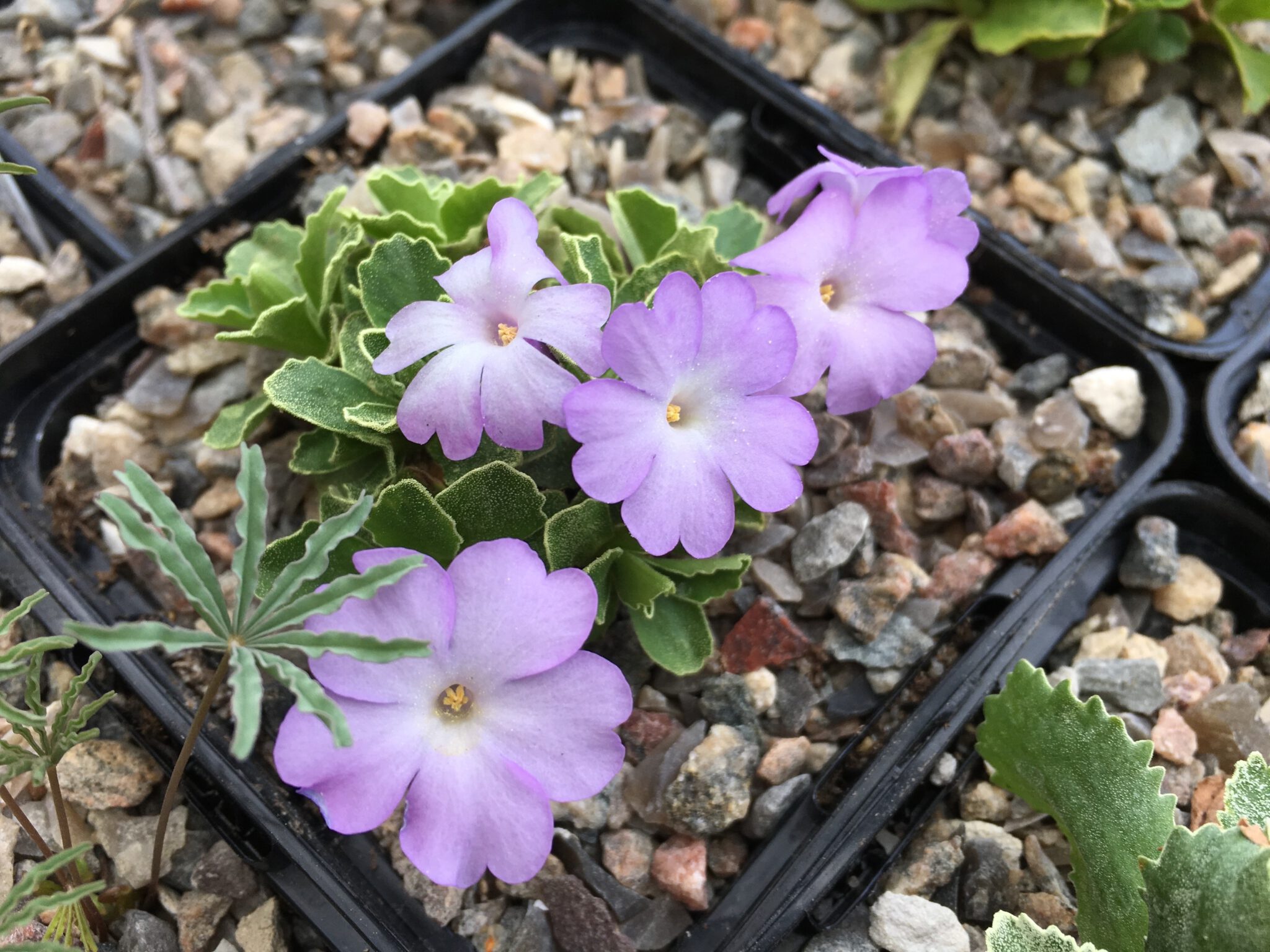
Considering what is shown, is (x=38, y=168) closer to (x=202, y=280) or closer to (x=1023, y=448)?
(x=202, y=280)

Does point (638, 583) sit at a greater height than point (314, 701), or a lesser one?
lesser

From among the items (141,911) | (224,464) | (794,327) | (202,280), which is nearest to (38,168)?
(202,280)

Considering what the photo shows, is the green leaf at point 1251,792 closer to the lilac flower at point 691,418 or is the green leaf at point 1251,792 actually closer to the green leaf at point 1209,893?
the green leaf at point 1209,893

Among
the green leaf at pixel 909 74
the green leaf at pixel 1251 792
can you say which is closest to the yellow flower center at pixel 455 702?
the green leaf at pixel 1251 792

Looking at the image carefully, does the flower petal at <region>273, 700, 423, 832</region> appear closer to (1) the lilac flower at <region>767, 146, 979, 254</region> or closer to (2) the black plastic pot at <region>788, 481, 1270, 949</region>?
(2) the black plastic pot at <region>788, 481, 1270, 949</region>

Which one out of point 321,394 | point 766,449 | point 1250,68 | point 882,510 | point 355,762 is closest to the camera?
point 355,762

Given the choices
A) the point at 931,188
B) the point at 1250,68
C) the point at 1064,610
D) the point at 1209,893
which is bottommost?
the point at 1064,610

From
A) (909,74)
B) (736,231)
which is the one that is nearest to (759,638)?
(736,231)

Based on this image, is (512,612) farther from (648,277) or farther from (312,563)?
(648,277)
